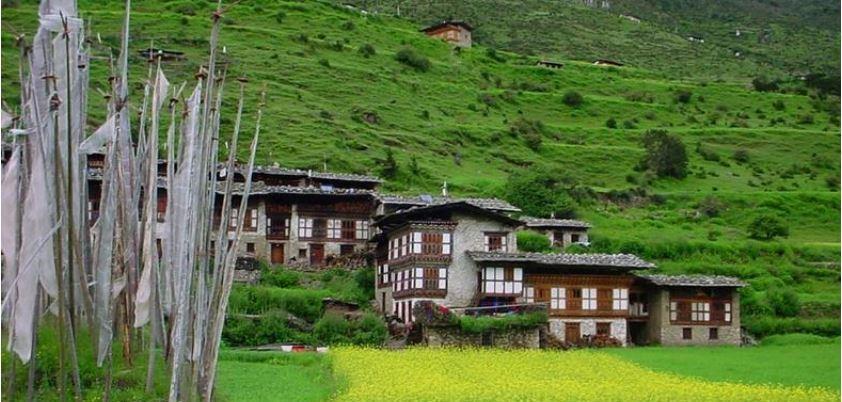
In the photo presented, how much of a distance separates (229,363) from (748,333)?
33827 mm

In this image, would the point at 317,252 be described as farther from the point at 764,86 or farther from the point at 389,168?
the point at 764,86

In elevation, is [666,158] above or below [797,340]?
above

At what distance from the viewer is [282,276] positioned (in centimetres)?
6212

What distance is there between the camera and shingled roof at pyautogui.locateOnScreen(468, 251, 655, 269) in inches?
2286

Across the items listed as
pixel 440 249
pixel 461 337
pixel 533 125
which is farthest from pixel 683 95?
pixel 461 337

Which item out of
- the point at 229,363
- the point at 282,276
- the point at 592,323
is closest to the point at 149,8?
the point at 282,276

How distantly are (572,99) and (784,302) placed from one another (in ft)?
238

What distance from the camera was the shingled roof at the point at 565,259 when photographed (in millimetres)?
58062

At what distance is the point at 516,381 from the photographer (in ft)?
121

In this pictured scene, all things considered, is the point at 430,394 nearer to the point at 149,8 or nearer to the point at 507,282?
the point at 507,282

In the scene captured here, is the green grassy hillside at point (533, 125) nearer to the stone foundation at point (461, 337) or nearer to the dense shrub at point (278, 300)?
the dense shrub at point (278, 300)

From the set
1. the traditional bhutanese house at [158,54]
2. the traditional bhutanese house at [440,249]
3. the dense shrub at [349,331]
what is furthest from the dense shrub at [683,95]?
the dense shrub at [349,331]

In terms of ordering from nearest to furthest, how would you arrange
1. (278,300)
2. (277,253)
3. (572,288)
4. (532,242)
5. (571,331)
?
1. (278,300)
2. (571,331)
3. (572,288)
4. (532,242)
5. (277,253)

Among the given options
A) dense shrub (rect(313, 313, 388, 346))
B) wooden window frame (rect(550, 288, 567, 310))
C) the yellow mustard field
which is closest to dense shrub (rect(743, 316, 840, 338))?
wooden window frame (rect(550, 288, 567, 310))
